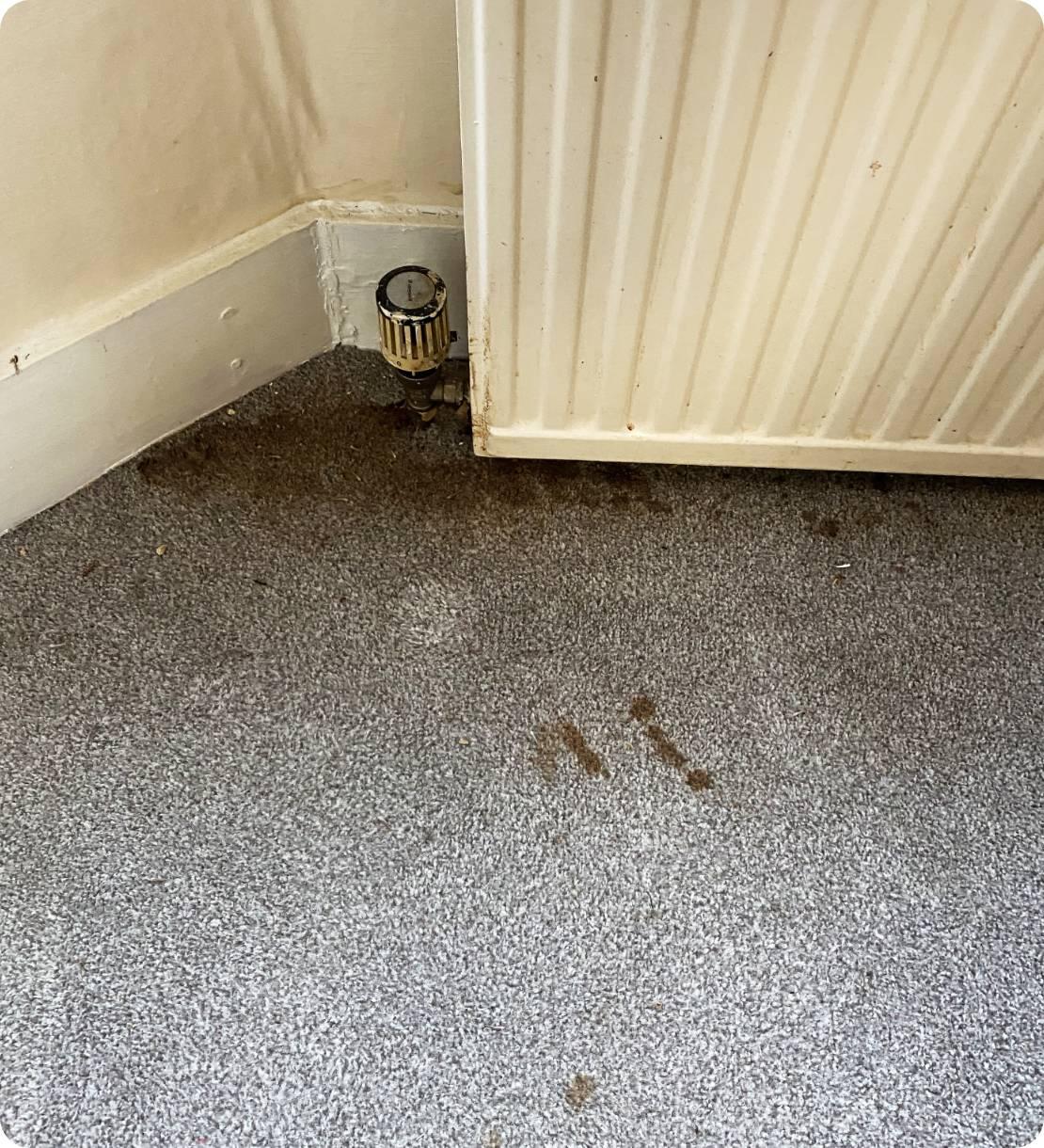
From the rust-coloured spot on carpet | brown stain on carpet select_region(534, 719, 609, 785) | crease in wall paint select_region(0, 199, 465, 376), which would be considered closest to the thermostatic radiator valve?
crease in wall paint select_region(0, 199, 465, 376)

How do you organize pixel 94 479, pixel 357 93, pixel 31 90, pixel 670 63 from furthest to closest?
pixel 94 479 → pixel 357 93 → pixel 31 90 → pixel 670 63

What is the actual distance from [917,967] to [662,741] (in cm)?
28

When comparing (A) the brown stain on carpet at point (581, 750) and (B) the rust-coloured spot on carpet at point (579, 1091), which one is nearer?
(B) the rust-coloured spot on carpet at point (579, 1091)

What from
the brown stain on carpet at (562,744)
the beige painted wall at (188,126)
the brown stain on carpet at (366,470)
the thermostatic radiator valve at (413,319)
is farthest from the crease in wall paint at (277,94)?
the brown stain on carpet at (562,744)

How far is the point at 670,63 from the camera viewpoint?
630 millimetres

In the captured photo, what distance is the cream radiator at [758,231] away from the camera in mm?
623

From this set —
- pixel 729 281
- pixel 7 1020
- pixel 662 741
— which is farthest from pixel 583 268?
pixel 7 1020

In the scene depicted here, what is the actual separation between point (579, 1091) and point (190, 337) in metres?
0.78

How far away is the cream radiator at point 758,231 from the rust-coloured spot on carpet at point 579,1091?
56cm

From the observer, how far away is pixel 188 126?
33.5 inches

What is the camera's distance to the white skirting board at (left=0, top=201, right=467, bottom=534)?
92cm

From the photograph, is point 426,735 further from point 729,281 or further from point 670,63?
point 670,63

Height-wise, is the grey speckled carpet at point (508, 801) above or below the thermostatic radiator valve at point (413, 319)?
below

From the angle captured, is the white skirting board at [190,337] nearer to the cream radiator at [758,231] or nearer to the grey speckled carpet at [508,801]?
the grey speckled carpet at [508,801]
